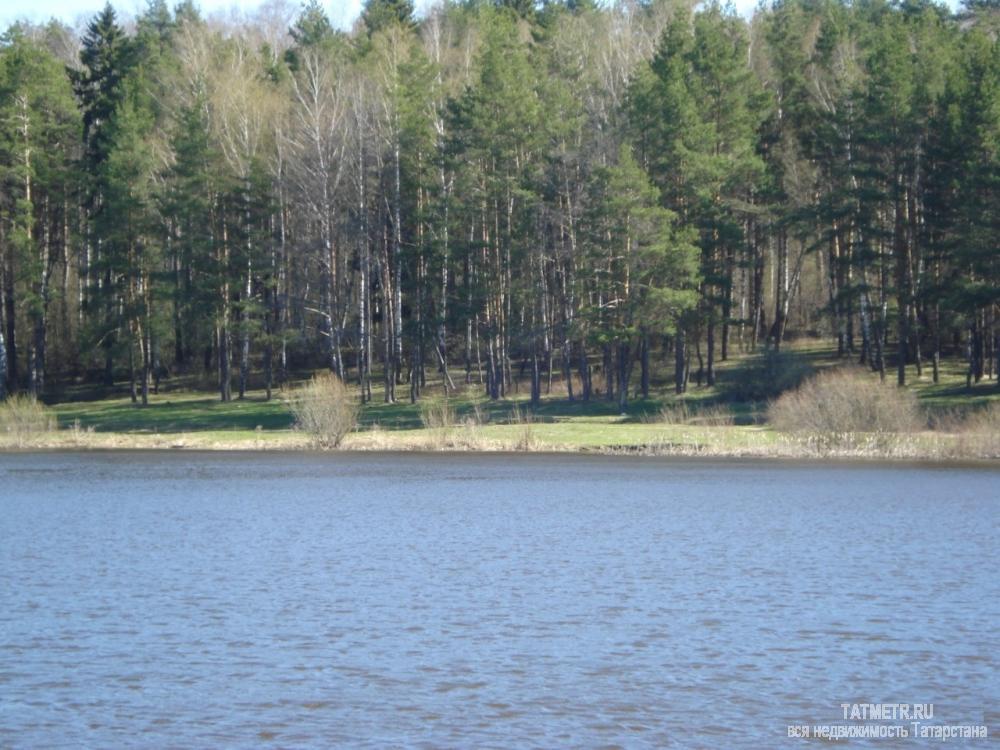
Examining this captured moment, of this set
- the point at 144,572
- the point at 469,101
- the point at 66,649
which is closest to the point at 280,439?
the point at 469,101

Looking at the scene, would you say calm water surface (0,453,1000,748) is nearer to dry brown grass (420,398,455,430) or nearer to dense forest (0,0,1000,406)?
dry brown grass (420,398,455,430)

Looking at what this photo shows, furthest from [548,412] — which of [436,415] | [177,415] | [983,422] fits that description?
[983,422]

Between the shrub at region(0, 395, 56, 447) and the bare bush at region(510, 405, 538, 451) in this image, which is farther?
the shrub at region(0, 395, 56, 447)

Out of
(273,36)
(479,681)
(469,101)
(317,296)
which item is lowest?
(479,681)

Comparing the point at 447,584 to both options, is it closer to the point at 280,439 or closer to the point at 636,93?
the point at 280,439

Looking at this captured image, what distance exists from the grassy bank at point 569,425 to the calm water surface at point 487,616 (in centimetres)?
892

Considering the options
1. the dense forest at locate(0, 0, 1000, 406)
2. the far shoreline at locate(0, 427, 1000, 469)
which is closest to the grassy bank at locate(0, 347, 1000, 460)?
the far shoreline at locate(0, 427, 1000, 469)

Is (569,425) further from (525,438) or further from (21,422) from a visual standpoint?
(21,422)

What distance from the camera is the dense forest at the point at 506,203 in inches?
2057

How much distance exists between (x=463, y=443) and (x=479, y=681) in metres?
31.9

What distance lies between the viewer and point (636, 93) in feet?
178

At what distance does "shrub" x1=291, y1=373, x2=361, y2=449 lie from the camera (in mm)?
46062

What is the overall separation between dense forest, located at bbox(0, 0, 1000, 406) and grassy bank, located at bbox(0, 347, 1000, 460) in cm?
167

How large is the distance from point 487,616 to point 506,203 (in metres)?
40.8
